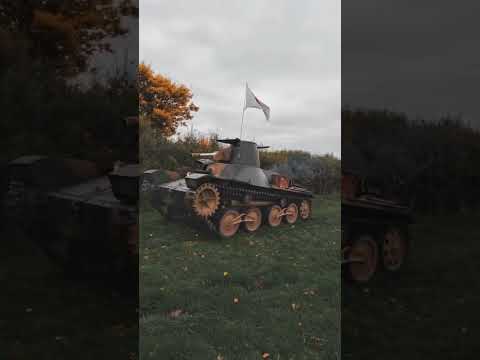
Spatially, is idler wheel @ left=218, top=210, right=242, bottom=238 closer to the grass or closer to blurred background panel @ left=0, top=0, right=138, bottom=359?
blurred background panel @ left=0, top=0, right=138, bottom=359

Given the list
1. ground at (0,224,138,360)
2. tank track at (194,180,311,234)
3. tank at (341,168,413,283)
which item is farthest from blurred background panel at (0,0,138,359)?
tank at (341,168,413,283)

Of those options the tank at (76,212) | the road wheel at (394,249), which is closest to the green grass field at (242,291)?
the tank at (76,212)

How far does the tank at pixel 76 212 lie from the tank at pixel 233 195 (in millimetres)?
379

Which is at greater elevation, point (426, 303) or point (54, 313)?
point (426, 303)

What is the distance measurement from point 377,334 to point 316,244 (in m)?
0.78

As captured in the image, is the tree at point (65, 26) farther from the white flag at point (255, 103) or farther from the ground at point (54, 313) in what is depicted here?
the ground at point (54, 313)

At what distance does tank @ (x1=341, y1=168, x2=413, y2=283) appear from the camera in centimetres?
305

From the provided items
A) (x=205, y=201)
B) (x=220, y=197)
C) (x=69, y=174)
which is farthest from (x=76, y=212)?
(x=220, y=197)

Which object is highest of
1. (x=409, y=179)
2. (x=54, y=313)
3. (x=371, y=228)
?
(x=409, y=179)

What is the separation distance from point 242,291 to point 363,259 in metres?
0.93

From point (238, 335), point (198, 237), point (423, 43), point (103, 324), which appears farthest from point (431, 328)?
point (103, 324)

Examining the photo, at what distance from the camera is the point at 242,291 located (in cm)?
306

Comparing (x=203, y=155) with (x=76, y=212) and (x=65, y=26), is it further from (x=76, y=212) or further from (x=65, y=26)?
(x=65, y=26)

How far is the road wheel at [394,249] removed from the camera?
3.12 meters
